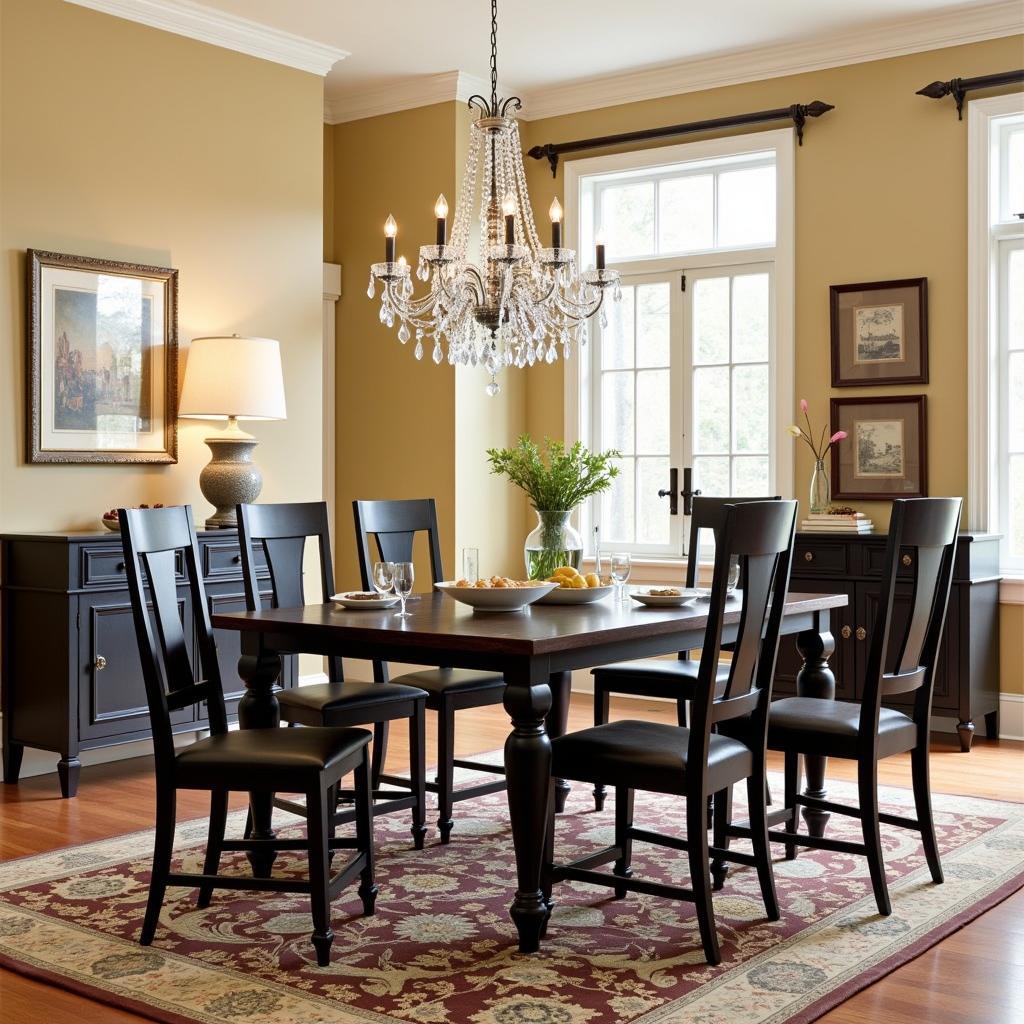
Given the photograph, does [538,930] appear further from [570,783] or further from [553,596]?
[570,783]

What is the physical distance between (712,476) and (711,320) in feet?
2.49

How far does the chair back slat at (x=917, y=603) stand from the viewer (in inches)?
127

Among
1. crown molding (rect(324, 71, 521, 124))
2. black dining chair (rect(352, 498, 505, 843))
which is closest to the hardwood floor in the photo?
black dining chair (rect(352, 498, 505, 843))

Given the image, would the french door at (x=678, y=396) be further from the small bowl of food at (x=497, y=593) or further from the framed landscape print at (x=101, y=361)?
the small bowl of food at (x=497, y=593)

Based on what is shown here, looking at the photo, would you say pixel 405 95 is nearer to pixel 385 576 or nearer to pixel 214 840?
pixel 385 576

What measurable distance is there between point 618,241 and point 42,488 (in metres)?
3.24

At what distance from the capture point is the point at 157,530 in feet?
10.7

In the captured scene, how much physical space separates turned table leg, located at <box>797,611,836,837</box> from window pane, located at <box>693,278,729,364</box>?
109 inches

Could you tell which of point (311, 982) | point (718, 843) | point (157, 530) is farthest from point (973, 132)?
point (311, 982)

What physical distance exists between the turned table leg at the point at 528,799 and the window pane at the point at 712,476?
3595 millimetres

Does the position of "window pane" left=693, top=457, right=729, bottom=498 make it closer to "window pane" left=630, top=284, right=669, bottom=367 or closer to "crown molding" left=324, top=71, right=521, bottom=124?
"window pane" left=630, top=284, right=669, bottom=367

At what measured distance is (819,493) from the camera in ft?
19.3

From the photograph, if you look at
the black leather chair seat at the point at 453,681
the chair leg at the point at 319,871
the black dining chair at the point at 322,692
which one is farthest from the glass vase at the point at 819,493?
the chair leg at the point at 319,871

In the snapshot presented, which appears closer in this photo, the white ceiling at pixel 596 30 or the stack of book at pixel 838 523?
the white ceiling at pixel 596 30
